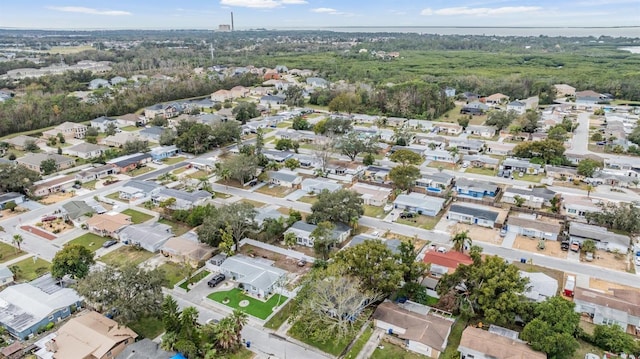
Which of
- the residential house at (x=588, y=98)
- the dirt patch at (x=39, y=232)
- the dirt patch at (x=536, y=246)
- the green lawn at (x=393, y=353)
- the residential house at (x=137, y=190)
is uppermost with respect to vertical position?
the residential house at (x=588, y=98)

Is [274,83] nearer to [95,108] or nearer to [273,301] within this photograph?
[95,108]

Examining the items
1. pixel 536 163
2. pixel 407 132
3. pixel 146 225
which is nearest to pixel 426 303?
pixel 146 225

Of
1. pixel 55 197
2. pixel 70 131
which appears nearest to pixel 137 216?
pixel 55 197

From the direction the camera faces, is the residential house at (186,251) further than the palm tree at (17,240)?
No

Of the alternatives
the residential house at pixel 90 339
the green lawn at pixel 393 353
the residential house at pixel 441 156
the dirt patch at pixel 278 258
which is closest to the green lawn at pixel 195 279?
the dirt patch at pixel 278 258

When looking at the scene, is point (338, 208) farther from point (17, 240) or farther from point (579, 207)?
point (17, 240)

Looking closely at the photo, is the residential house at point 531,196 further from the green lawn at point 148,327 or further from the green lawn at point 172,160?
the green lawn at point 172,160

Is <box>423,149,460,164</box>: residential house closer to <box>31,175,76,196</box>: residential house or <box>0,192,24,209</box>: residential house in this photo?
<box>31,175,76,196</box>: residential house

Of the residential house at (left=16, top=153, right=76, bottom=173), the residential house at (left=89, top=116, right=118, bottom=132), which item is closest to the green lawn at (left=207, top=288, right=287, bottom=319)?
the residential house at (left=16, top=153, right=76, bottom=173)
